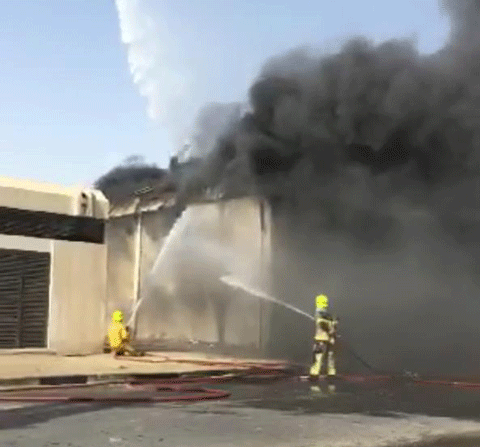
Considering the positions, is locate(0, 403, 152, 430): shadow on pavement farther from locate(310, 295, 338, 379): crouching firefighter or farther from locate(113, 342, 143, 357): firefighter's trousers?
locate(113, 342, 143, 357): firefighter's trousers

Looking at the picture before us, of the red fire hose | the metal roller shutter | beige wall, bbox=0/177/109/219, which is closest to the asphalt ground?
the red fire hose

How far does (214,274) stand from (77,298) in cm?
427

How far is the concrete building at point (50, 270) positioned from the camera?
1633cm

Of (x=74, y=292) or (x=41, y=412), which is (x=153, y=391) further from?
(x=74, y=292)

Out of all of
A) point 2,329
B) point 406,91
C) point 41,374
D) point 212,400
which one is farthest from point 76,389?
point 406,91

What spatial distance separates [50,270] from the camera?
659 inches

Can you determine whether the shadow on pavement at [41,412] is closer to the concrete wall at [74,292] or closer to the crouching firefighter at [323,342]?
the crouching firefighter at [323,342]

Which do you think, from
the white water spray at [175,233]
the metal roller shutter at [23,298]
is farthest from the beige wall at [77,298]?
the white water spray at [175,233]

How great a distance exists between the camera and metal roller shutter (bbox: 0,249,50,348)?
1625 centimetres

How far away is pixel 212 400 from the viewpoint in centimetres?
980

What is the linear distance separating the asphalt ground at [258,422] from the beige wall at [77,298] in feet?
20.1

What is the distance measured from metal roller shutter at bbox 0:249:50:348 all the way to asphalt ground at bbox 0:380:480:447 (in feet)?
19.7

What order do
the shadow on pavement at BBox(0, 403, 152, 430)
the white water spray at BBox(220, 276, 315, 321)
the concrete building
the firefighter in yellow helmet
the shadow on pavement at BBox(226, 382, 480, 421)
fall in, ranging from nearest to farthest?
the shadow on pavement at BBox(0, 403, 152, 430) → the shadow on pavement at BBox(226, 382, 480, 421) → the firefighter in yellow helmet → the concrete building → the white water spray at BBox(220, 276, 315, 321)

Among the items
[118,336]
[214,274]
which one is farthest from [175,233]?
[118,336]
